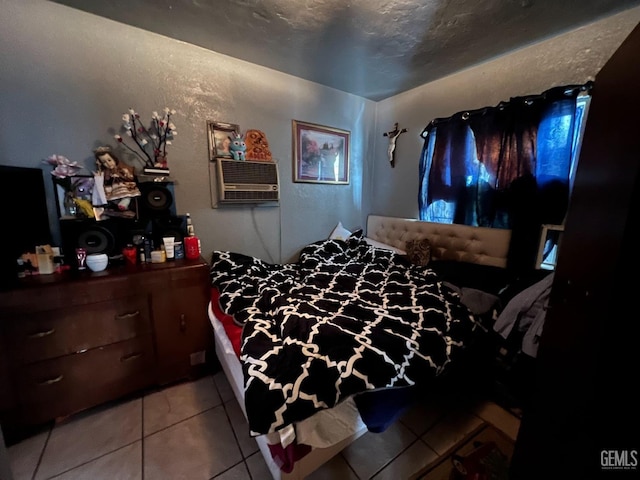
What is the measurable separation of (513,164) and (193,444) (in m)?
2.81

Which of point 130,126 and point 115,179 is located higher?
point 130,126

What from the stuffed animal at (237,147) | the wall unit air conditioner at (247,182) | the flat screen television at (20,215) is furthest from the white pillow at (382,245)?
the flat screen television at (20,215)

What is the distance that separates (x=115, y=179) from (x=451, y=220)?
272 centimetres

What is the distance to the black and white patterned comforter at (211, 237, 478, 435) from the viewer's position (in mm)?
929

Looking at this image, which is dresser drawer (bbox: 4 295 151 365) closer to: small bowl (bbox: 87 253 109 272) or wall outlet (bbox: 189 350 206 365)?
small bowl (bbox: 87 253 109 272)

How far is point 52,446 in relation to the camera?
1.26m

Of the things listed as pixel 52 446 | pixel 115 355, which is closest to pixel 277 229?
pixel 115 355

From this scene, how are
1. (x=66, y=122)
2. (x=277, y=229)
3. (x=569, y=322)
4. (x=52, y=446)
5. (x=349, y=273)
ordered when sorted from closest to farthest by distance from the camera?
(x=569, y=322) → (x=52, y=446) → (x=66, y=122) → (x=349, y=273) → (x=277, y=229)

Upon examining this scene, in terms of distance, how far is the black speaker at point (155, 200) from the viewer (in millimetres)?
1725

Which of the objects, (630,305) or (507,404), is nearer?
(630,305)

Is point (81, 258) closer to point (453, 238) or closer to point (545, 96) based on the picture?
point (453, 238)

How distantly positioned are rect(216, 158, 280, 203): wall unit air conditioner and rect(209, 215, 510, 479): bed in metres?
0.53

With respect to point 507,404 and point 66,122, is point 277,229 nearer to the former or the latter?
point 66,122

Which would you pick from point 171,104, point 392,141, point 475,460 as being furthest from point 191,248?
point 392,141
